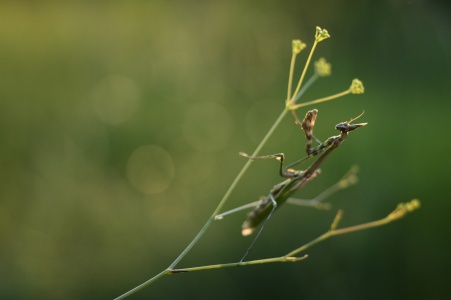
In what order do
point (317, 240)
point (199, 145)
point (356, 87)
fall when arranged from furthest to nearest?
1. point (199, 145)
2. point (317, 240)
3. point (356, 87)

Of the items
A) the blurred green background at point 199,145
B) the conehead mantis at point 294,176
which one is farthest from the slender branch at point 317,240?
the blurred green background at point 199,145

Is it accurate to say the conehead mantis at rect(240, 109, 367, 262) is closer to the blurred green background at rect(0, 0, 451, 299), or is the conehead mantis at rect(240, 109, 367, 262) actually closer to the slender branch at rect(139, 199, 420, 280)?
the slender branch at rect(139, 199, 420, 280)

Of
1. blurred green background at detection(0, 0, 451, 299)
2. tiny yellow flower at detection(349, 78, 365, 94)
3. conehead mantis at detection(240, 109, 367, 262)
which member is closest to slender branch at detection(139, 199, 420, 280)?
conehead mantis at detection(240, 109, 367, 262)

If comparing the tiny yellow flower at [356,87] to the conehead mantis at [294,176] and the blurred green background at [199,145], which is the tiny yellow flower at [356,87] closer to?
the conehead mantis at [294,176]

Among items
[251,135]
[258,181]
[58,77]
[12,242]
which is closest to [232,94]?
[251,135]

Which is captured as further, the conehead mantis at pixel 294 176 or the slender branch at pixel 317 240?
the conehead mantis at pixel 294 176

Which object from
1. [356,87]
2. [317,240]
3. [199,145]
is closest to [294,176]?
[317,240]

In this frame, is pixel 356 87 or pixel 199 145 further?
pixel 199 145

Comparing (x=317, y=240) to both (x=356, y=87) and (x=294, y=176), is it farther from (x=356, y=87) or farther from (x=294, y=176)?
(x=356, y=87)

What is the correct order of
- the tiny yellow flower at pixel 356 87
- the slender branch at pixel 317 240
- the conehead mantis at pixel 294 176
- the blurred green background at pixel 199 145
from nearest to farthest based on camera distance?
the slender branch at pixel 317 240, the tiny yellow flower at pixel 356 87, the conehead mantis at pixel 294 176, the blurred green background at pixel 199 145
